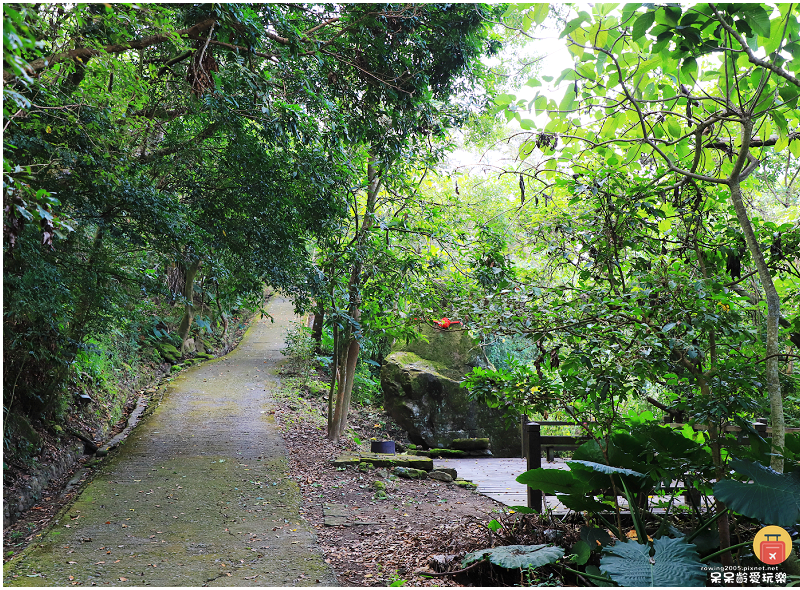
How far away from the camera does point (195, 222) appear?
6246 mm

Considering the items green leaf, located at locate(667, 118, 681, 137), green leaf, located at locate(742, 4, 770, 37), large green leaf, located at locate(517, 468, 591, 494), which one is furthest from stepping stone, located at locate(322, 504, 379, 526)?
green leaf, located at locate(742, 4, 770, 37)

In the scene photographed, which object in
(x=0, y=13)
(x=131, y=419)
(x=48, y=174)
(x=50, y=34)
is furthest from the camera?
(x=131, y=419)

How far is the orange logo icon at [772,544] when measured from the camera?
8.52ft

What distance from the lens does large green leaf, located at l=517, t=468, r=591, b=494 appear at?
3191mm

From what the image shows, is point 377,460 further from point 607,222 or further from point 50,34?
point 50,34

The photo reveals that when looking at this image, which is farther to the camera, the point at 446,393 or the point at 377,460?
the point at 446,393

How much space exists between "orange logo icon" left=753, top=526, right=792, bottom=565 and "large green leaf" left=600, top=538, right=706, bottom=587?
0.31 meters

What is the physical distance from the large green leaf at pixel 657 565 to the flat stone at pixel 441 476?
4.15 m

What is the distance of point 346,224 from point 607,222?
398 centimetres

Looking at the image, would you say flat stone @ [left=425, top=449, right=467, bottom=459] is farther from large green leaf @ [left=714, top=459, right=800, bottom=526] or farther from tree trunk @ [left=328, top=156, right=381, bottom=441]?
large green leaf @ [left=714, top=459, right=800, bottom=526]

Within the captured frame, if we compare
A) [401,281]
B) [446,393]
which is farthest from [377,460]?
[446,393]

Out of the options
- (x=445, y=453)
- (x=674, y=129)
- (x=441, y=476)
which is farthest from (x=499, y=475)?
(x=674, y=129)

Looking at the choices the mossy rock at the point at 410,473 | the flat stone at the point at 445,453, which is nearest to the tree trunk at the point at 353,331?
the mossy rock at the point at 410,473

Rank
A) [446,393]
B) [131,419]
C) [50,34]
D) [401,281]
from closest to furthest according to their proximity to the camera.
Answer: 1. [50,34]
2. [401,281]
3. [131,419]
4. [446,393]
